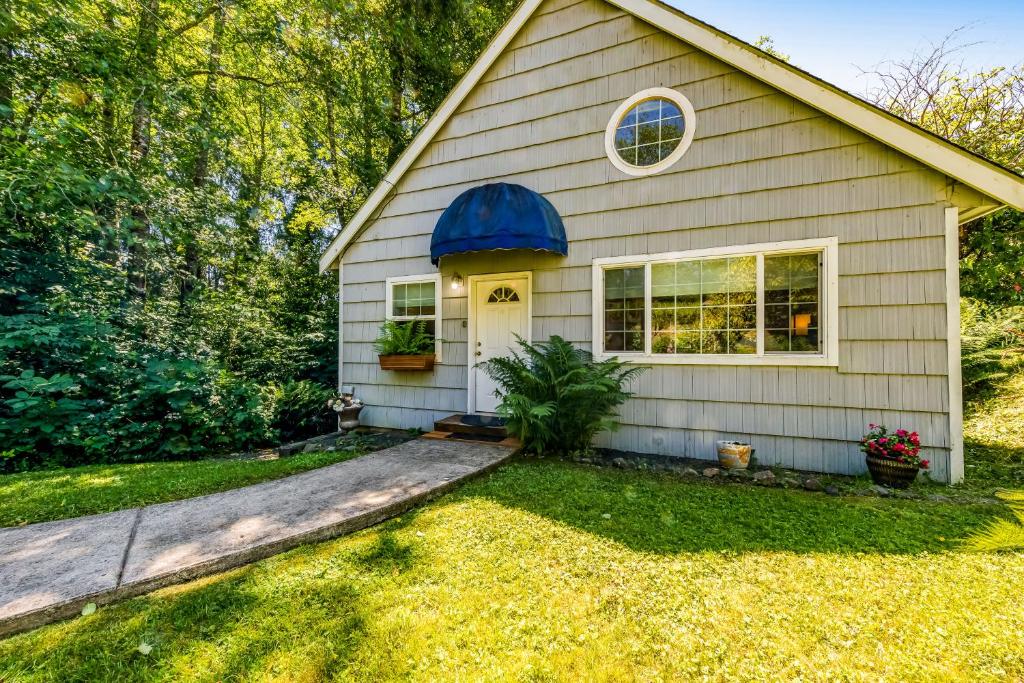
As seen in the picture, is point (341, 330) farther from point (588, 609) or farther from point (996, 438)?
point (996, 438)

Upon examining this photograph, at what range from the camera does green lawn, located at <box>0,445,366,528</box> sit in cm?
332

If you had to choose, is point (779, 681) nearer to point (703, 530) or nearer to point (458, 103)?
→ point (703, 530)

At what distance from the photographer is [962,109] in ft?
26.3

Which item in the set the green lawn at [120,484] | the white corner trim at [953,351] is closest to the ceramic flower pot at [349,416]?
the green lawn at [120,484]

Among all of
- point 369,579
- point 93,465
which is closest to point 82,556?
point 369,579

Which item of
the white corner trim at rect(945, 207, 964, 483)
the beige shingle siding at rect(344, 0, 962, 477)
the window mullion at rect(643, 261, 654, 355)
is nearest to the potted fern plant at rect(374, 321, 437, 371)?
the beige shingle siding at rect(344, 0, 962, 477)

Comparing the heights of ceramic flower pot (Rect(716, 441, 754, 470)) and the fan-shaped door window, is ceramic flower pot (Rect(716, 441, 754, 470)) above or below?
below

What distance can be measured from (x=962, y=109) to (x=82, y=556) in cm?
1388

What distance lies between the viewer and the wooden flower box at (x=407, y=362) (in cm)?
612

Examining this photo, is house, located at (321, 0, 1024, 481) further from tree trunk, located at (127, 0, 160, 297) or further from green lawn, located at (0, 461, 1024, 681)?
tree trunk, located at (127, 0, 160, 297)

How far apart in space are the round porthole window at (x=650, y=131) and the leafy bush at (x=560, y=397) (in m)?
2.43

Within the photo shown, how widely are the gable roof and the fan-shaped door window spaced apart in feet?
10.4

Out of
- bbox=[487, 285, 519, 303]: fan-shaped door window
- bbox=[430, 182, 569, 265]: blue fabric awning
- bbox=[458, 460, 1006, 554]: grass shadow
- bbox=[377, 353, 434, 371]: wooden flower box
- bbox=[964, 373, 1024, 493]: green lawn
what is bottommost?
bbox=[458, 460, 1006, 554]: grass shadow

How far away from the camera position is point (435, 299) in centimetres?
634
